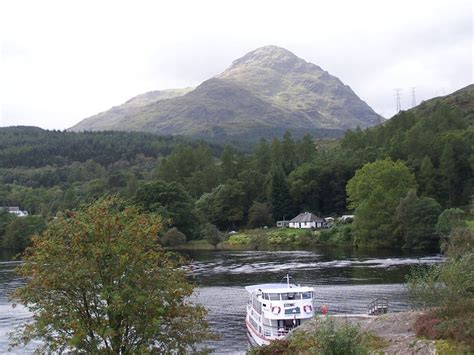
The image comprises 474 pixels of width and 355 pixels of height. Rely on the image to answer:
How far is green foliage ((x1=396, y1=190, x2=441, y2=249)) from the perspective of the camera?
416ft

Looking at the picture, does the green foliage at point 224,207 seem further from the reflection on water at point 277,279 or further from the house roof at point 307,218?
the reflection on water at point 277,279

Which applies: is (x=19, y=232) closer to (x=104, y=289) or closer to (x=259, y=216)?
(x=259, y=216)

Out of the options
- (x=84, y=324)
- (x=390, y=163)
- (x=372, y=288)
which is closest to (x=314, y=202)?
(x=390, y=163)

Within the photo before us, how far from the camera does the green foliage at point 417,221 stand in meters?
127

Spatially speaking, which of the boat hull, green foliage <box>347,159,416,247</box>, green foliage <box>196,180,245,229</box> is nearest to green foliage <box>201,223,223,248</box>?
green foliage <box>196,180,245,229</box>

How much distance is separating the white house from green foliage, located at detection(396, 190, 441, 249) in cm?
3411

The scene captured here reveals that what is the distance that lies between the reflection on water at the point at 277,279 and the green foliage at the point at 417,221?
25.6 ft

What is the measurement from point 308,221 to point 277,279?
77962 millimetres

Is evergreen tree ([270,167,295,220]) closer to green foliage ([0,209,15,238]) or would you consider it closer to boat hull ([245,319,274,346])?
green foliage ([0,209,15,238])

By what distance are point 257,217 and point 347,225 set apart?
33.9m

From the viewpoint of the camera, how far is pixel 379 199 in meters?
140

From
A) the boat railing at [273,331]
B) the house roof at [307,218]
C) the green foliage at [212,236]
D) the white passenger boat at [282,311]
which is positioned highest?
the house roof at [307,218]

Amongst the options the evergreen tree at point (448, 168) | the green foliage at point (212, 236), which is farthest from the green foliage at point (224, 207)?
the evergreen tree at point (448, 168)

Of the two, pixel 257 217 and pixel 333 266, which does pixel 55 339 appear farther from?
pixel 257 217
